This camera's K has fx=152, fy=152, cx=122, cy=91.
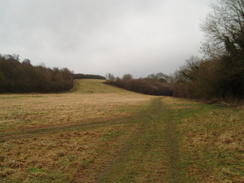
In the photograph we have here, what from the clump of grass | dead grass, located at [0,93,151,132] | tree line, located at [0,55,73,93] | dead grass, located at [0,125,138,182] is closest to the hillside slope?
tree line, located at [0,55,73,93]

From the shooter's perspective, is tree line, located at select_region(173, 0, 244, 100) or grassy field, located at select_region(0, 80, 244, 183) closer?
grassy field, located at select_region(0, 80, 244, 183)

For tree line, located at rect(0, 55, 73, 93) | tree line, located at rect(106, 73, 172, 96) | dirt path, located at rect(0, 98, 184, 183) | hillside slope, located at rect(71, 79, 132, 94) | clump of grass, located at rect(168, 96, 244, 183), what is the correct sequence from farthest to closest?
tree line, located at rect(106, 73, 172, 96), hillside slope, located at rect(71, 79, 132, 94), tree line, located at rect(0, 55, 73, 93), dirt path, located at rect(0, 98, 184, 183), clump of grass, located at rect(168, 96, 244, 183)

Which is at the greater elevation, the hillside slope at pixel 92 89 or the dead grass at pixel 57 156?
the hillside slope at pixel 92 89

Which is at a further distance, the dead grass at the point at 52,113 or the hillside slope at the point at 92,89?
the hillside slope at the point at 92,89

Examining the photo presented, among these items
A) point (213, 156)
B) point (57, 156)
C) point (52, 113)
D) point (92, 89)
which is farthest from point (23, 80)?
point (213, 156)

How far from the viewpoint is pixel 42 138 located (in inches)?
345

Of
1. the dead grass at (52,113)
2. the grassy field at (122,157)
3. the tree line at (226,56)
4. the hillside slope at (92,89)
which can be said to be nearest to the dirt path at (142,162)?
the grassy field at (122,157)

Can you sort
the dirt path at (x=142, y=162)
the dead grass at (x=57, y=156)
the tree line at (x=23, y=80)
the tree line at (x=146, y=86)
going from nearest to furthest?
the dirt path at (x=142, y=162), the dead grass at (x=57, y=156), the tree line at (x=23, y=80), the tree line at (x=146, y=86)

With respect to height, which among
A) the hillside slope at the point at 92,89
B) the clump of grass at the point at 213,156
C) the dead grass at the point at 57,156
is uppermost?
the hillside slope at the point at 92,89

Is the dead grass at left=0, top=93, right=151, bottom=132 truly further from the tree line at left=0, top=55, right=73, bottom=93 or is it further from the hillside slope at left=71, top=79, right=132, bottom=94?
Result: the hillside slope at left=71, top=79, right=132, bottom=94

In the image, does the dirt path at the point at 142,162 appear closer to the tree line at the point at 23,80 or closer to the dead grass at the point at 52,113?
the dead grass at the point at 52,113

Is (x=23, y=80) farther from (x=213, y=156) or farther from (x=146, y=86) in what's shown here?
(x=213, y=156)

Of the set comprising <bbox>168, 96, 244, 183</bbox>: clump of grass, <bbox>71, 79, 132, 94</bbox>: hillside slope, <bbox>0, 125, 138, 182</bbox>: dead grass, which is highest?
<bbox>71, 79, 132, 94</bbox>: hillside slope

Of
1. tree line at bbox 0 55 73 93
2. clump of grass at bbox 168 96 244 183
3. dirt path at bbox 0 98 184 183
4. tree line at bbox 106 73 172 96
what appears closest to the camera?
clump of grass at bbox 168 96 244 183
